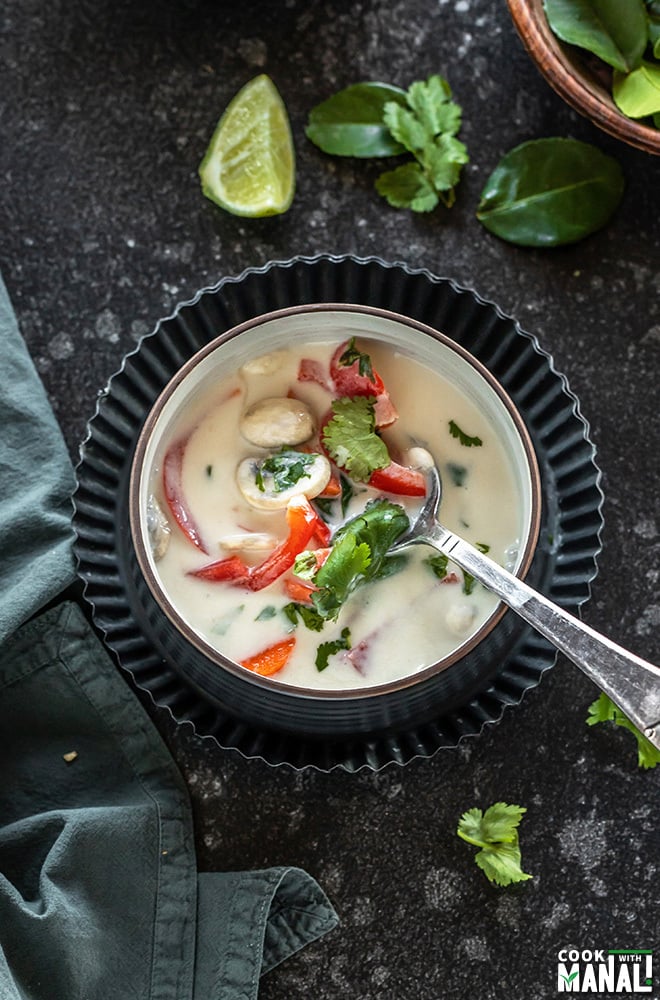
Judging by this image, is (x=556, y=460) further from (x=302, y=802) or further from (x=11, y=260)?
(x=11, y=260)

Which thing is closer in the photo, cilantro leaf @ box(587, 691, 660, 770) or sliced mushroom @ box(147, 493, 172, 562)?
sliced mushroom @ box(147, 493, 172, 562)

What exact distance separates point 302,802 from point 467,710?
31 centimetres

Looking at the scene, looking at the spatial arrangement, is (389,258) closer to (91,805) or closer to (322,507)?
(322,507)

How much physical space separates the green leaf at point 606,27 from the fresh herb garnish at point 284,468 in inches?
25.6

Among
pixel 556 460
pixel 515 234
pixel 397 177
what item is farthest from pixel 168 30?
pixel 556 460

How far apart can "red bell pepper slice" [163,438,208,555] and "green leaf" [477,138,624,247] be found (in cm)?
59

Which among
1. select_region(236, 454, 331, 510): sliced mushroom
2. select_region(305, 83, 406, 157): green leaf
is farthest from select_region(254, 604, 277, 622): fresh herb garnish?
select_region(305, 83, 406, 157): green leaf

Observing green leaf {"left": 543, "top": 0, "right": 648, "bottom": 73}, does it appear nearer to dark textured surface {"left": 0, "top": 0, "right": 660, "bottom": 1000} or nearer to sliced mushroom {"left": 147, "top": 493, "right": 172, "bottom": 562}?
dark textured surface {"left": 0, "top": 0, "right": 660, "bottom": 1000}

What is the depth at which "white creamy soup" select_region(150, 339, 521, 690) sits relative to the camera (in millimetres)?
1349

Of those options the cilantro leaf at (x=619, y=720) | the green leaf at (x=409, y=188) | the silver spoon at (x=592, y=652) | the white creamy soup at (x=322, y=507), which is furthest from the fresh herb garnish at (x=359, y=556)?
the green leaf at (x=409, y=188)

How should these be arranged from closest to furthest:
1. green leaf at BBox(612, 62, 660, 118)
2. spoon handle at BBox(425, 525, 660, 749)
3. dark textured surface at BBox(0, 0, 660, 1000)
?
spoon handle at BBox(425, 525, 660, 749), green leaf at BBox(612, 62, 660, 118), dark textured surface at BBox(0, 0, 660, 1000)

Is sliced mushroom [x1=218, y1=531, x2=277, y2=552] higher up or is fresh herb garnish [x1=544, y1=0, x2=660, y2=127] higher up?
fresh herb garnish [x1=544, y1=0, x2=660, y2=127]

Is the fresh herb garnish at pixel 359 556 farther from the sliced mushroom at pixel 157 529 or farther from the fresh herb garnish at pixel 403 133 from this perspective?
the fresh herb garnish at pixel 403 133

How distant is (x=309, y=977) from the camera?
1.58m
